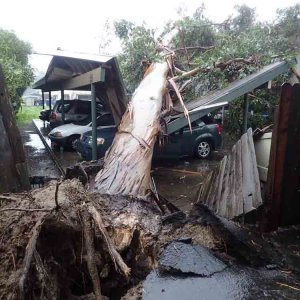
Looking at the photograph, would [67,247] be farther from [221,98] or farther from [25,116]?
[25,116]

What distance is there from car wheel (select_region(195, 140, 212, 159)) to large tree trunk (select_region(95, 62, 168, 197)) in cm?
370

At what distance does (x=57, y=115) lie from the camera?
16078mm

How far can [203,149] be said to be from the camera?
11227 mm

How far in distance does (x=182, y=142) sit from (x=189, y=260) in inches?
312

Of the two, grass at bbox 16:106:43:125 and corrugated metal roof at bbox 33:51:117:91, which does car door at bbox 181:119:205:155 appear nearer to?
corrugated metal roof at bbox 33:51:117:91

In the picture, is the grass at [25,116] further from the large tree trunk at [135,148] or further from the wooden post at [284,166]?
the wooden post at [284,166]

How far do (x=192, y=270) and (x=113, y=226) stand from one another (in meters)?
0.78

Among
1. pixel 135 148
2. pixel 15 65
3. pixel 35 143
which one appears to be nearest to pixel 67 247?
pixel 135 148

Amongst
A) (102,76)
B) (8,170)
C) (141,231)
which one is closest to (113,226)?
(141,231)

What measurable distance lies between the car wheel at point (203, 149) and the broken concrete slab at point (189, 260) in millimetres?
8176

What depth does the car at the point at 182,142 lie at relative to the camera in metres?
10.1

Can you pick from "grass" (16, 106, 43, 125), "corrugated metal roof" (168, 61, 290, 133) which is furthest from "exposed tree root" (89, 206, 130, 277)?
"grass" (16, 106, 43, 125)

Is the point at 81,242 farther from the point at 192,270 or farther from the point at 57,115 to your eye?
the point at 57,115

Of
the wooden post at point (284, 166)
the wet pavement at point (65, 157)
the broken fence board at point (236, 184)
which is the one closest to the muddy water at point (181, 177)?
the broken fence board at point (236, 184)
